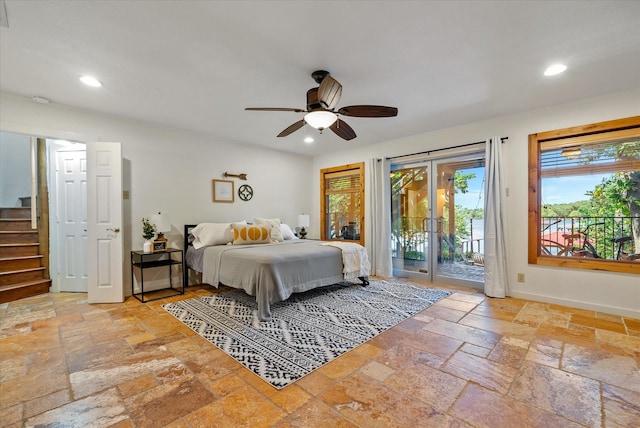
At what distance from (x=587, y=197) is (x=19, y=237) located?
779cm

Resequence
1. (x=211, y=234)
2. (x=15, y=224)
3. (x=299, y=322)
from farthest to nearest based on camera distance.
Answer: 1. (x=15, y=224)
2. (x=211, y=234)
3. (x=299, y=322)

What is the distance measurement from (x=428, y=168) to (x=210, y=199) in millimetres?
3683

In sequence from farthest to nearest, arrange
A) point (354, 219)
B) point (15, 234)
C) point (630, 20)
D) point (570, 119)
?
point (354, 219) → point (15, 234) → point (570, 119) → point (630, 20)

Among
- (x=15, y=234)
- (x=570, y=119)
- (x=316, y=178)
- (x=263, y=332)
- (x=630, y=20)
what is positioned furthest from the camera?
(x=316, y=178)

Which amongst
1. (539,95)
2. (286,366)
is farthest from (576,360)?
(539,95)

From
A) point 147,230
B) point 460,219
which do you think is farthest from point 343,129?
point 147,230

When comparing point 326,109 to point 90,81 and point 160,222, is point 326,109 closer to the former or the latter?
point 90,81

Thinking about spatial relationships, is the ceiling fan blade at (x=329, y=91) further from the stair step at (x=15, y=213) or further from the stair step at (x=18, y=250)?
the stair step at (x=15, y=213)

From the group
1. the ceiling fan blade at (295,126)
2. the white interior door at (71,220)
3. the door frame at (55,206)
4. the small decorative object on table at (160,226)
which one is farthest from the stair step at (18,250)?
the ceiling fan blade at (295,126)

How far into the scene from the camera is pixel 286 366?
208 cm

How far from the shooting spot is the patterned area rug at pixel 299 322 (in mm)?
2180

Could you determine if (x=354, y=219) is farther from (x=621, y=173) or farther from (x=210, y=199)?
(x=621, y=173)

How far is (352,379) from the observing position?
192 cm

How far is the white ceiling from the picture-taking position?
1.84 meters
